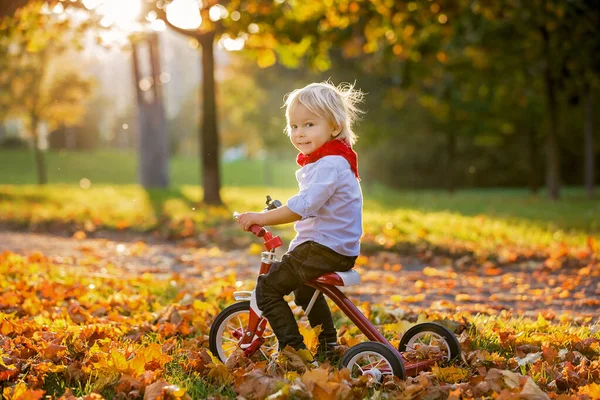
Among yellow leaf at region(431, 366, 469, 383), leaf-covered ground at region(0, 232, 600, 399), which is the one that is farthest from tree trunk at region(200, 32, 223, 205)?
yellow leaf at region(431, 366, 469, 383)

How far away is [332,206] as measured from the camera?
11.5 feet

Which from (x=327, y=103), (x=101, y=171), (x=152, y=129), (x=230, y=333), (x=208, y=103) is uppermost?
(x=152, y=129)

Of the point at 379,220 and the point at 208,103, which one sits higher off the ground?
the point at 208,103

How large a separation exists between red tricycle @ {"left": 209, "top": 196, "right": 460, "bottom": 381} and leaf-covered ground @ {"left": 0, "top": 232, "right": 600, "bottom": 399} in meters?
0.10

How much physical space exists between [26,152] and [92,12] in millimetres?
34462

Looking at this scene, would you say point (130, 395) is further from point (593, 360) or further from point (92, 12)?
point (92, 12)

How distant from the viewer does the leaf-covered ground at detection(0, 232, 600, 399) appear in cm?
317

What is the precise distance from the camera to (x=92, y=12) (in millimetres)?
11016

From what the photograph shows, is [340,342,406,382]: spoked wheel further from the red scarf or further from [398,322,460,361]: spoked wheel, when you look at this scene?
the red scarf

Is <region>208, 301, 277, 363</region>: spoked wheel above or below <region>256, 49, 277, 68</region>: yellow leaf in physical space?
below

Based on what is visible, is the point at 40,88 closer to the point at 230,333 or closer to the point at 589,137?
the point at 589,137

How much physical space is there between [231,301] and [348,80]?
807 inches

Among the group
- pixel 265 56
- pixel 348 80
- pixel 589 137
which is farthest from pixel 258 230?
pixel 348 80

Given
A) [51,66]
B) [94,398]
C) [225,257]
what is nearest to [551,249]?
[225,257]
